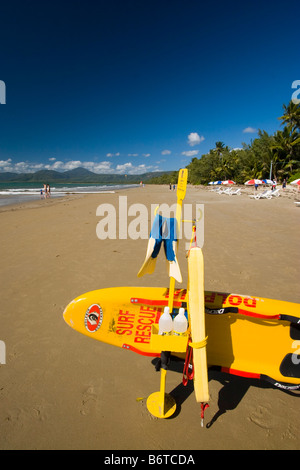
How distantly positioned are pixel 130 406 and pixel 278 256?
6416 millimetres

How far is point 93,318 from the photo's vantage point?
2607mm

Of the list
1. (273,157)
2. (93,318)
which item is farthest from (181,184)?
(273,157)

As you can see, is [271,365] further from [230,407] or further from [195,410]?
[195,410]

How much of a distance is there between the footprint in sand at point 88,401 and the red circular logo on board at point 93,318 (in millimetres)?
725

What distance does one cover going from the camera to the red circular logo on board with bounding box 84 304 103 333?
259cm

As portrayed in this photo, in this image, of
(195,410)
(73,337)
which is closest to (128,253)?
(73,337)

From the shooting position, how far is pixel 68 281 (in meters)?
5.29

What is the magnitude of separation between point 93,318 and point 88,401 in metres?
0.91

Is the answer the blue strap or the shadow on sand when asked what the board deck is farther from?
the blue strap

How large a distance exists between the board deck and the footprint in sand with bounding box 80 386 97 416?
64 cm

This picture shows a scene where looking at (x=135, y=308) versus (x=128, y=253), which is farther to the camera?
(x=128, y=253)

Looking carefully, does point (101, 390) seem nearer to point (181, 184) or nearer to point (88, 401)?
point (88, 401)
